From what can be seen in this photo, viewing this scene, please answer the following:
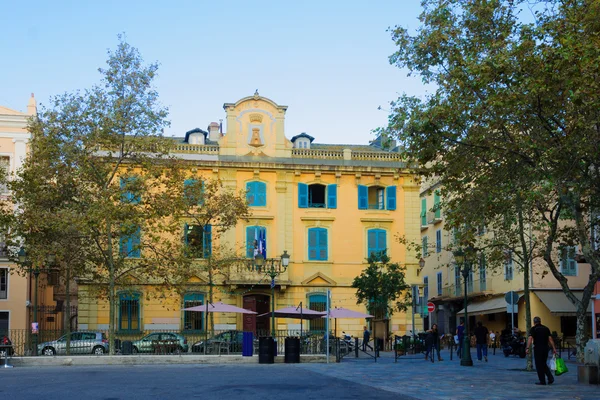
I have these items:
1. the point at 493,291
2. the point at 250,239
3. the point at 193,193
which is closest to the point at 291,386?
the point at 193,193

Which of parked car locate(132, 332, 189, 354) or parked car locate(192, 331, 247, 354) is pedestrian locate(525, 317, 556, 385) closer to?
parked car locate(192, 331, 247, 354)

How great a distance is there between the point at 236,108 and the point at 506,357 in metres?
20.0

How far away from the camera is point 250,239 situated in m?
46.9

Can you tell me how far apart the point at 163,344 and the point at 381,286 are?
593 inches

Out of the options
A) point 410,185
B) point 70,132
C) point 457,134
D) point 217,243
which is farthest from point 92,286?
point 457,134

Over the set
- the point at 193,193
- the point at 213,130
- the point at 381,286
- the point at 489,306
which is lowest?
the point at 489,306

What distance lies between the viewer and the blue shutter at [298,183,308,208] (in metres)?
47.8

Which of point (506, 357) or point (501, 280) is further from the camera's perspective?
point (501, 280)

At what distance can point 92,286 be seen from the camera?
44188 mm

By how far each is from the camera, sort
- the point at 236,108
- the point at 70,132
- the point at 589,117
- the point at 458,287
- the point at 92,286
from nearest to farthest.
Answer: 1. the point at 589,117
2. the point at 70,132
3. the point at 92,286
4. the point at 236,108
5. the point at 458,287

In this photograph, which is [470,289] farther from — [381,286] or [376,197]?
[381,286]

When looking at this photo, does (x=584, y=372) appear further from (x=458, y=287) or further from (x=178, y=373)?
(x=458, y=287)

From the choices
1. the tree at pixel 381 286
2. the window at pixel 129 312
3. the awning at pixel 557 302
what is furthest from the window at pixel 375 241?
the window at pixel 129 312

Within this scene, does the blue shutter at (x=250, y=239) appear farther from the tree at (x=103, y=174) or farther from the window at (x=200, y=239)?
the tree at (x=103, y=174)
